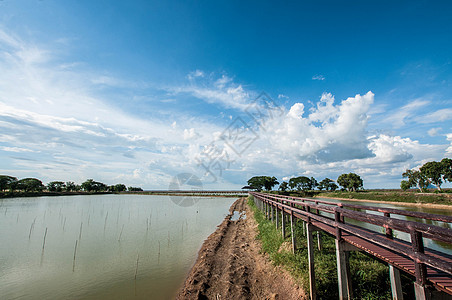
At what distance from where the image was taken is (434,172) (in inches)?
2175

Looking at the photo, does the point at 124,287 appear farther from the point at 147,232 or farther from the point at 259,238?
the point at 147,232

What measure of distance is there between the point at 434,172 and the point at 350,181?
30814 millimetres

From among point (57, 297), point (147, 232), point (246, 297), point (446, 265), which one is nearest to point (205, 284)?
point (246, 297)

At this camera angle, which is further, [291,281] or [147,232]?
[147,232]

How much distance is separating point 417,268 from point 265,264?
6701 mm

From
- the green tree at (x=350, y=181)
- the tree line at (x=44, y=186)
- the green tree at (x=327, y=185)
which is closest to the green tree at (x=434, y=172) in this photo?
the green tree at (x=350, y=181)

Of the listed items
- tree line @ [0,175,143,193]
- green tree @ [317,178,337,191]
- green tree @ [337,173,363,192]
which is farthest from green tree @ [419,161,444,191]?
tree line @ [0,175,143,193]

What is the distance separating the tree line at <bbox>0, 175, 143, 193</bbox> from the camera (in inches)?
3841

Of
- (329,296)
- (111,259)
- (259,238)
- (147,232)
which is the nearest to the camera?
(329,296)

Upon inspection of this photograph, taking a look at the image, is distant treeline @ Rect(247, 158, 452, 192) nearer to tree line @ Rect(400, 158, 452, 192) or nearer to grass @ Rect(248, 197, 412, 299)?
tree line @ Rect(400, 158, 452, 192)

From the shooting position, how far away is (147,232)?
16359 mm

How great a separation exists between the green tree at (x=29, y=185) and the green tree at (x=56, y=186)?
12.6ft

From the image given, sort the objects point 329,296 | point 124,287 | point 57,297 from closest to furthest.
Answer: point 329,296
point 57,297
point 124,287

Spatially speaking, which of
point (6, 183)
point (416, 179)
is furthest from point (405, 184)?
point (6, 183)
